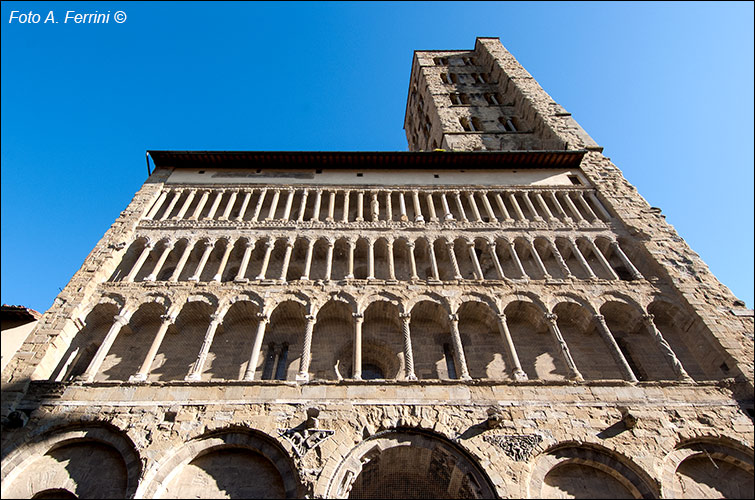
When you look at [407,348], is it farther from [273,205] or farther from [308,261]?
[273,205]

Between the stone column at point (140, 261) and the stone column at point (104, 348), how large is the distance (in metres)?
1.62

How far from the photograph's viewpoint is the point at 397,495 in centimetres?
987

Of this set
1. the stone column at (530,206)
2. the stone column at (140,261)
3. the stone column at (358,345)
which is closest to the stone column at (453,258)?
the stone column at (358,345)

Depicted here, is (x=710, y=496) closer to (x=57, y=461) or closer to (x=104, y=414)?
(x=104, y=414)

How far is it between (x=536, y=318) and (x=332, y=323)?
603 cm

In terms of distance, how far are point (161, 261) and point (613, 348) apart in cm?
1363

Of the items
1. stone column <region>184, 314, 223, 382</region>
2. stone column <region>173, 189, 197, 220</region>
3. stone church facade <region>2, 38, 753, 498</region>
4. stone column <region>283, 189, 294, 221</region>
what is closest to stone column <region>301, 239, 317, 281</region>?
stone church facade <region>2, 38, 753, 498</region>

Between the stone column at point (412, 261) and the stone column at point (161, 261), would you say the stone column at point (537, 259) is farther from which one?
the stone column at point (161, 261)

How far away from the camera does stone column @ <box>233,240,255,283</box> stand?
14.0 meters

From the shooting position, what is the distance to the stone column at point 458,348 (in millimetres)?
11278

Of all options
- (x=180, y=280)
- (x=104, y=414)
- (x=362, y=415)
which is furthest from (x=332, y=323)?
(x=104, y=414)

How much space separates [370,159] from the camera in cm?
1998

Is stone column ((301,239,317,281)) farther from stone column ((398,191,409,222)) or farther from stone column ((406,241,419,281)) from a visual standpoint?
stone column ((398,191,409,222))

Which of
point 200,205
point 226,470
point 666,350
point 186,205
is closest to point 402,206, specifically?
point 200,205
